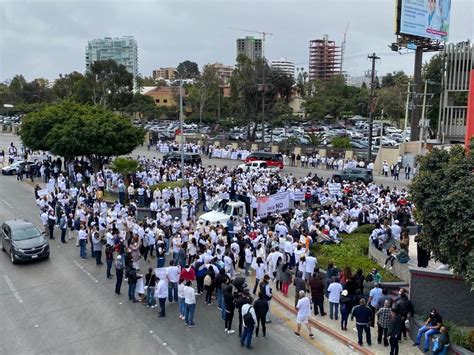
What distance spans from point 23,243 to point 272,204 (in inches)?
405

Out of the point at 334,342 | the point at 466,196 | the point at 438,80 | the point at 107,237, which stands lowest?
the point at 334,342

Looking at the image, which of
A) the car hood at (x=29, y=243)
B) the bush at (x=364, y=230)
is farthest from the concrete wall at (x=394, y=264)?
the car hood at (x=29, y=243)

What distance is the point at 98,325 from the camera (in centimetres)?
1312

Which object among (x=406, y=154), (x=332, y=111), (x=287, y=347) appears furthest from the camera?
(x=332, y=111)

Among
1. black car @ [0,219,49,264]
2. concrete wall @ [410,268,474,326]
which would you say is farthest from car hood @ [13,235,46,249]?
concrete wall @ [410,268,474,326]

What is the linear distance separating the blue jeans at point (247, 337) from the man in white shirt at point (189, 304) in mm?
1574

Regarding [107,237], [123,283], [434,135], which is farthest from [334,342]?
[434,135]

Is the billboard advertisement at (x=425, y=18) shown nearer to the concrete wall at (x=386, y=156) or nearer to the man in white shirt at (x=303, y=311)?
the concrete wall at (x=386, y=156)

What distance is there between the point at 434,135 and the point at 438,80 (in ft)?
35.4

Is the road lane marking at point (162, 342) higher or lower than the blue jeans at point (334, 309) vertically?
lower

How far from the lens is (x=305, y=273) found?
50.3 feet

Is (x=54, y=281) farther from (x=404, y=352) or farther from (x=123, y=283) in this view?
(x=404, y=352)

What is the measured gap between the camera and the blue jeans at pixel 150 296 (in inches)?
556

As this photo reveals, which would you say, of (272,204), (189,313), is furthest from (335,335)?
(272,204)
